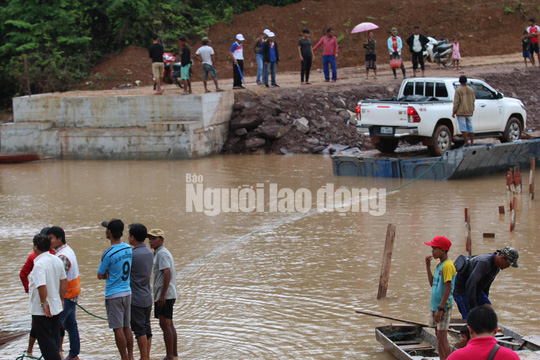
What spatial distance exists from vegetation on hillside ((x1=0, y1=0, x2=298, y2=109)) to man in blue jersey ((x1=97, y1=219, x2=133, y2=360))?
25365mm

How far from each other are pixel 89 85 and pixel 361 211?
20289 mm

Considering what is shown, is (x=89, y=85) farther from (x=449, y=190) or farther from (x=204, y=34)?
(x=449, y=190)

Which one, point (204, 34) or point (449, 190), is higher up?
point (204, 34)

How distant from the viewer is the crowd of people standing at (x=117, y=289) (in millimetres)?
7203

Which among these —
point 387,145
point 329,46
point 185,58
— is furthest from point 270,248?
point 329,46

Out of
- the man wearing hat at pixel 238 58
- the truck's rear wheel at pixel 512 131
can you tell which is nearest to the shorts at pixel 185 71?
the man wearing hat at pixel 238 58

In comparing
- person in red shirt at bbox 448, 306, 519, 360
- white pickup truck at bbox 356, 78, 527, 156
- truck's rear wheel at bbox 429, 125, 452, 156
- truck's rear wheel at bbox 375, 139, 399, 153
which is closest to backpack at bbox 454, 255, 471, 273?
person in red shirt at bbox 448, 306, 519, 360

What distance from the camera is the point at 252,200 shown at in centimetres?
1686

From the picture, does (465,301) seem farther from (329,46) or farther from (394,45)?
(329,46)

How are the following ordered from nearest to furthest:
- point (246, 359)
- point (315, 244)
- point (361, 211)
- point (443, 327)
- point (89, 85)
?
point (443, 327), point (246, 359), point (315, 244), point (361, 211), point (89, 85)

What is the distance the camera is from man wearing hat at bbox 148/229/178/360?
303 inches

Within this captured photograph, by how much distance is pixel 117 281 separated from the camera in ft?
24.6

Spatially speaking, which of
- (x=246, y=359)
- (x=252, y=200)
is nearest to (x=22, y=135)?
(x=252, y=200)

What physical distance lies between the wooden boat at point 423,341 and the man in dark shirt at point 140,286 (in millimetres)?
2487
